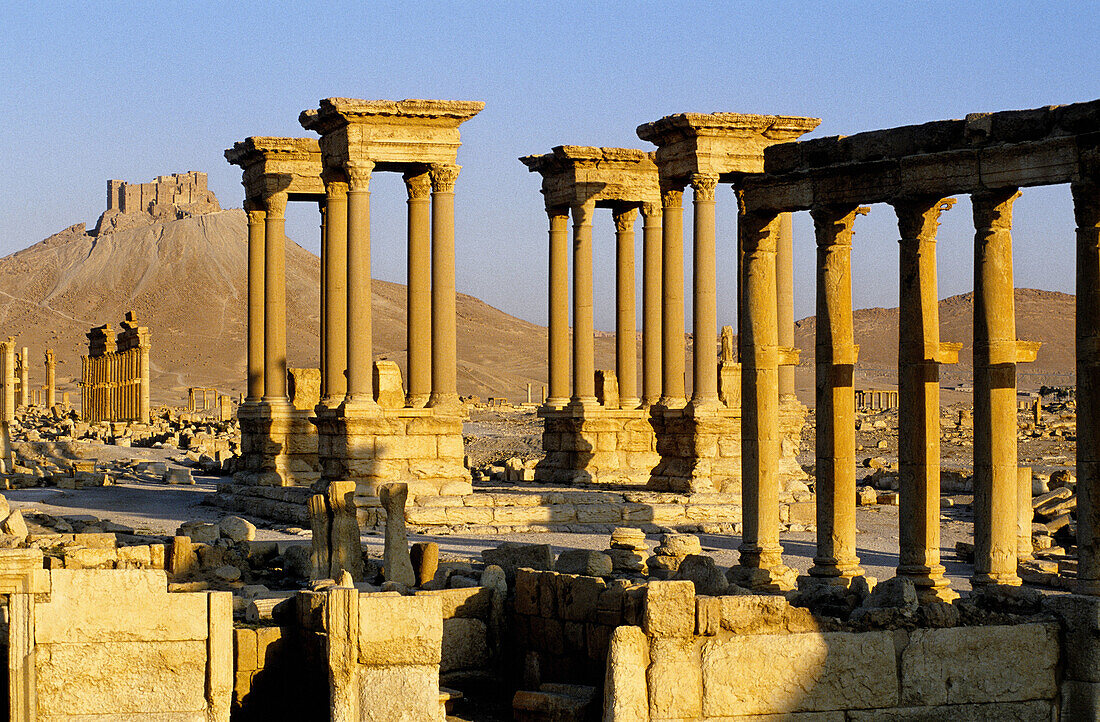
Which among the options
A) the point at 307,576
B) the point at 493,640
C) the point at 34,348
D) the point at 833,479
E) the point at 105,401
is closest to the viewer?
the point at 493,640

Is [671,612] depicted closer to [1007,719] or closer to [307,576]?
[1007,719]

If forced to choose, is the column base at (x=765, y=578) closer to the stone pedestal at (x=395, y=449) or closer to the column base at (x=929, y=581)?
the column base at (x=929, y=581)

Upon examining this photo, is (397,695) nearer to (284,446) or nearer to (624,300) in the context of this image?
(284,446)

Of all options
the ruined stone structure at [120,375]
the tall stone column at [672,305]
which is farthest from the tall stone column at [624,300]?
the ruined stone structure at [120,375]

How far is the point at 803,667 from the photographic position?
13.5 meters

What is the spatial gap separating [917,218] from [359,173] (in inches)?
529

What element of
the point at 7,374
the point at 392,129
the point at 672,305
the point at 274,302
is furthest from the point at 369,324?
the point at 7,374

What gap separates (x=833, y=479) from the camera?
1795 centimetres

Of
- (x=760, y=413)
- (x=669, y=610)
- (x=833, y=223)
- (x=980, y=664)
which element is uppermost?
(x=833, y=223)

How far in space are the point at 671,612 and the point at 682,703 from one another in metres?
0.74

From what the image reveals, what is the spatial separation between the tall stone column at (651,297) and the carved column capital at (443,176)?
18.4 ft

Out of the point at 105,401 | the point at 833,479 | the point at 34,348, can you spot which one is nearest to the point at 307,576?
the point at 833,479

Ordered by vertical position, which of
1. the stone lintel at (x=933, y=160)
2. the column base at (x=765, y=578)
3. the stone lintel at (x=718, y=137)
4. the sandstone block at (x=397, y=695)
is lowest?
the sandstone block at (x=397, y=695)

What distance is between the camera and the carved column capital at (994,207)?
1650 cm
